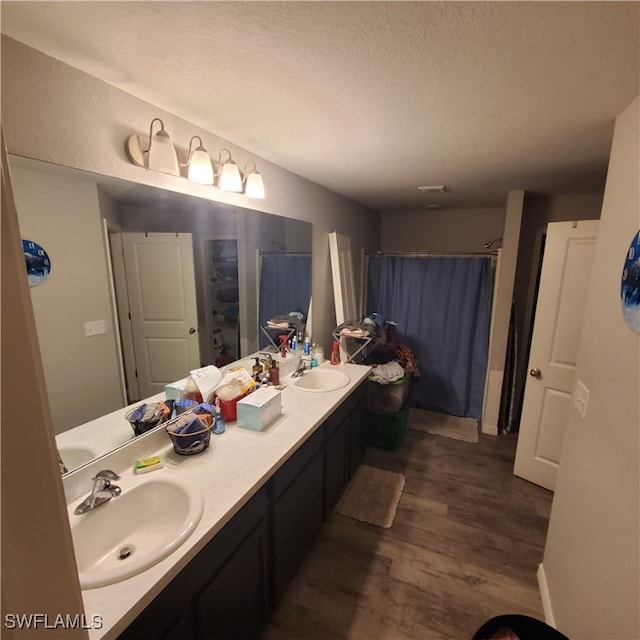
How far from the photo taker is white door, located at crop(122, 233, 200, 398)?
1401 mm

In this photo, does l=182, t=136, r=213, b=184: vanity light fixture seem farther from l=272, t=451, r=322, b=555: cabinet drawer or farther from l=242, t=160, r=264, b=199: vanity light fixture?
l=272, t=451, r=322, b=555: cabinet drawer

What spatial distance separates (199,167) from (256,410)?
45.4 inches

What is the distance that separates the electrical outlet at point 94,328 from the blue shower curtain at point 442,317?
2820 millimetres

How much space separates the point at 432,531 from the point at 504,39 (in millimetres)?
2405

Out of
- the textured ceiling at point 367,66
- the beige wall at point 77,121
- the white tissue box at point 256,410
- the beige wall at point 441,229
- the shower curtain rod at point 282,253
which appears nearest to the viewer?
the textured ceiling at point 367,66

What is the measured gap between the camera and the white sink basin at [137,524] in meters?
1.00

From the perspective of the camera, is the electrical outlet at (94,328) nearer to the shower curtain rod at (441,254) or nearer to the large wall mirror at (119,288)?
the large wall mirror at (119,288)

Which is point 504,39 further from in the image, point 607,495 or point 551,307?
point 551,307

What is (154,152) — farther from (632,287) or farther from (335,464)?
(335,464)

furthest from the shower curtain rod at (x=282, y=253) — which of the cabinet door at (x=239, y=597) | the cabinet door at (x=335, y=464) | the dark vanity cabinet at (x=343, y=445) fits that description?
the cabinet door at (x=239, y=597)

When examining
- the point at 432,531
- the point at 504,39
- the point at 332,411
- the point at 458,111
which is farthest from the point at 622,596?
the point at 458,111

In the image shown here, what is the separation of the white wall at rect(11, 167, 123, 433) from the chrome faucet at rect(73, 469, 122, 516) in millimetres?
230

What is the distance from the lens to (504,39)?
878 millimetres

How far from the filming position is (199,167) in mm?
1399
